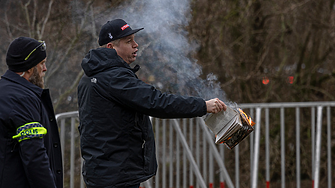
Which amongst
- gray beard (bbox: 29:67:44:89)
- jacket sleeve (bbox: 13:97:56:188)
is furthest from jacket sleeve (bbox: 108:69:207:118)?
jacket sleeve (bbox: 13:97:56:188)

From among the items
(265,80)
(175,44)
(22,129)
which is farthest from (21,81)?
(265,80)

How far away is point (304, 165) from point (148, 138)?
20.9ft

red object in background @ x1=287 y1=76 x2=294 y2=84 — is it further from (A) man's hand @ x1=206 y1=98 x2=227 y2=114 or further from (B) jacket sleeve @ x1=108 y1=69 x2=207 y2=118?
(B) jacket sleeve @ x1=108 y1=69 x2=207 y2=118

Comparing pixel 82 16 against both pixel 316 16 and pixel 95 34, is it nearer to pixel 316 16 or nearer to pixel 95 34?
pixel 95 34

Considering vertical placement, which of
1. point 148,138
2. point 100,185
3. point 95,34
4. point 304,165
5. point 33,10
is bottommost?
point 304,165

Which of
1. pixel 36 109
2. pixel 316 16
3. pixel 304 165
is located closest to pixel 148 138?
pixel 36 109

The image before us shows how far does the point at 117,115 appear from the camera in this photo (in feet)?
9.00

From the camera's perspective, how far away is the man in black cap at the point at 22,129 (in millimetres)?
2336

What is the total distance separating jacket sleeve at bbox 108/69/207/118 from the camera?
8.79 ft

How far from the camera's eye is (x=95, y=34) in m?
6.71

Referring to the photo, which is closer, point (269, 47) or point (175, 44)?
point (175, 44)

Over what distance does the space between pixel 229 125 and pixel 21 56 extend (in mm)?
1509

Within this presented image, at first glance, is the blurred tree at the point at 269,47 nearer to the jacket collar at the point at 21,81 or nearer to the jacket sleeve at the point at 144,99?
the jacket sleeve at the point at 144,99

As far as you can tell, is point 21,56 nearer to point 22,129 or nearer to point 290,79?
point 22,129
